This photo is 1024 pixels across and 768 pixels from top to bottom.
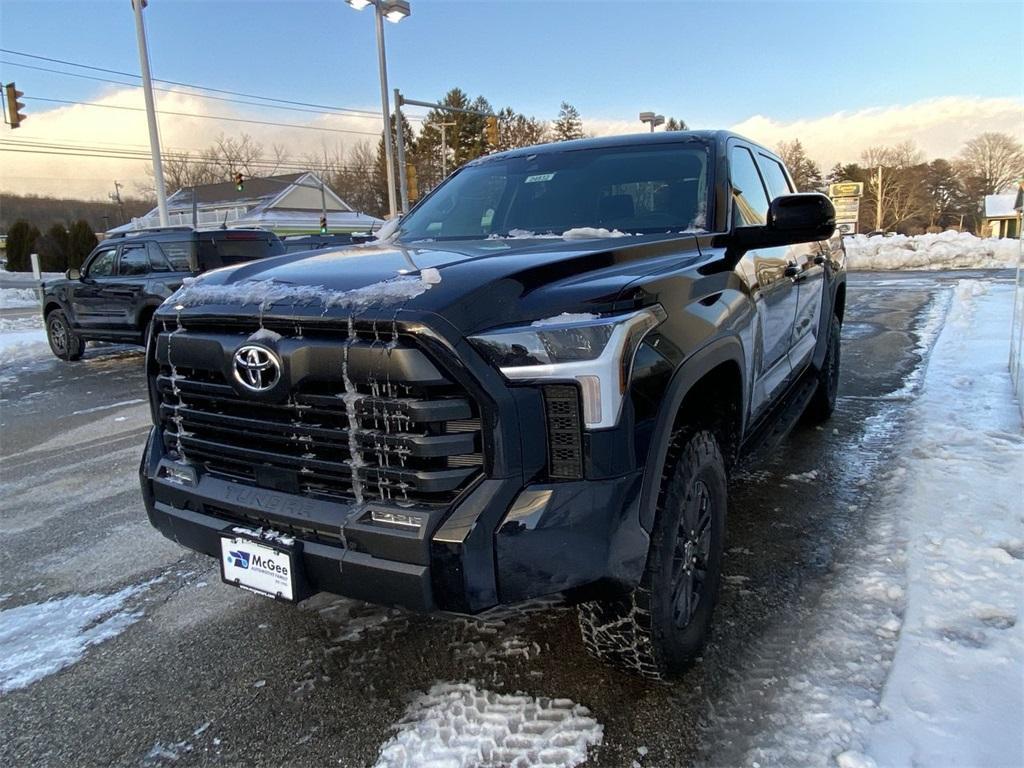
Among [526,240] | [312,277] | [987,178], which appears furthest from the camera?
[987,178]

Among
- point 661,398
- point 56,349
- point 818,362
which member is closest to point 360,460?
point 661,398

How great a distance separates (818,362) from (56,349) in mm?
11323

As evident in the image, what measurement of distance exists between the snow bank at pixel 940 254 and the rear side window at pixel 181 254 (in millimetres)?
20566

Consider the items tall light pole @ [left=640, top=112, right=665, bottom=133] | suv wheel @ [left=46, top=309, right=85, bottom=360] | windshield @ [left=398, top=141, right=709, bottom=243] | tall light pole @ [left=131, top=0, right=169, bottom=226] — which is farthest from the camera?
tall light pole @ [left=640, top=112, right=665, bottom=133]

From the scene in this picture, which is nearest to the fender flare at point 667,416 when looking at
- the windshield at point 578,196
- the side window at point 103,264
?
the windshield at point 578,196

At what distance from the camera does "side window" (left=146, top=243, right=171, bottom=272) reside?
10031mm

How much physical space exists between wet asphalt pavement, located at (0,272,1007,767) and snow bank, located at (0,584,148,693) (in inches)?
2.4

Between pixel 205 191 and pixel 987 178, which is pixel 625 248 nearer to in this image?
pixel 205 191

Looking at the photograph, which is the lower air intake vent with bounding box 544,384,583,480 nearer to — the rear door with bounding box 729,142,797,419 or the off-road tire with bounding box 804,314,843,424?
the rear door with bounding box 729,142,797,419

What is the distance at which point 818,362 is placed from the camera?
4867 mm

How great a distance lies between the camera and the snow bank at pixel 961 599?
209 cm

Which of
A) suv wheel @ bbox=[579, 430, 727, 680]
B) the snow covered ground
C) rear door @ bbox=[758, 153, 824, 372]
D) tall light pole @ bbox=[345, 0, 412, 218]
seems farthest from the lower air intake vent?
tall light pole @ bbox=[345, 0, 412, 218]

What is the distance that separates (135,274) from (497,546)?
1003 centimetres

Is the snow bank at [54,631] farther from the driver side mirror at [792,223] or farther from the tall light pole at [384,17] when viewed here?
the tall light pole at [384,17]
